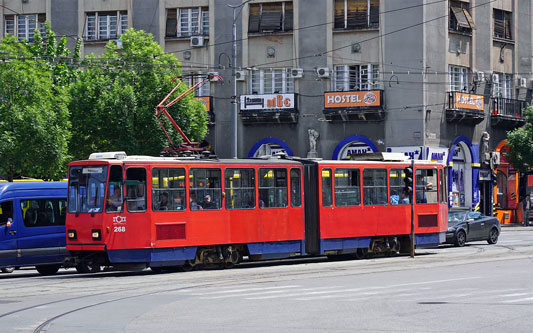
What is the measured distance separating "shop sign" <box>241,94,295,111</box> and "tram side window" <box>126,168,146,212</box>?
77.3 ft

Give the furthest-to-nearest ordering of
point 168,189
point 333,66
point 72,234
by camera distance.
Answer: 1. point 333,66
2. point 168,189
3. point 72,234

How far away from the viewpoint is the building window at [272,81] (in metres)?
46.8

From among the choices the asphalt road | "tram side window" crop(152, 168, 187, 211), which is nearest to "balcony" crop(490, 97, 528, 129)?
the asphalt road

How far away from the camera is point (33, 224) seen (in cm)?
2453

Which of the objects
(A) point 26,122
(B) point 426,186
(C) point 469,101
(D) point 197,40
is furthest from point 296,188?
(C) point 469,101

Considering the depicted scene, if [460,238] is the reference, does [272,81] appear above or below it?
above

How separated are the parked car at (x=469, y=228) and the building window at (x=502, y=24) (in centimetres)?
1811

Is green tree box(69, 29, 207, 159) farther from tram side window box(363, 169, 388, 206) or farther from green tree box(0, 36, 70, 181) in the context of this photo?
tram side window box(363, 169, 388, 206)

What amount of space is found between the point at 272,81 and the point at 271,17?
3.21m

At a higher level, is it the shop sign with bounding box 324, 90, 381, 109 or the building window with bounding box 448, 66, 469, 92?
the building window with bounding box 448, 66, 469, 92

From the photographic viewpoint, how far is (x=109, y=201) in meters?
22.8

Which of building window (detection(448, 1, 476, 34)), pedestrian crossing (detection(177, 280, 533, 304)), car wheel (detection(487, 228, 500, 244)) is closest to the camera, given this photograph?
pedestrian crossing (detection(177, 280, 533, 304))

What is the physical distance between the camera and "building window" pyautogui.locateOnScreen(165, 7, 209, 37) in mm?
48094

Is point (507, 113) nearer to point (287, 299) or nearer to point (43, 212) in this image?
point (43, 212)
